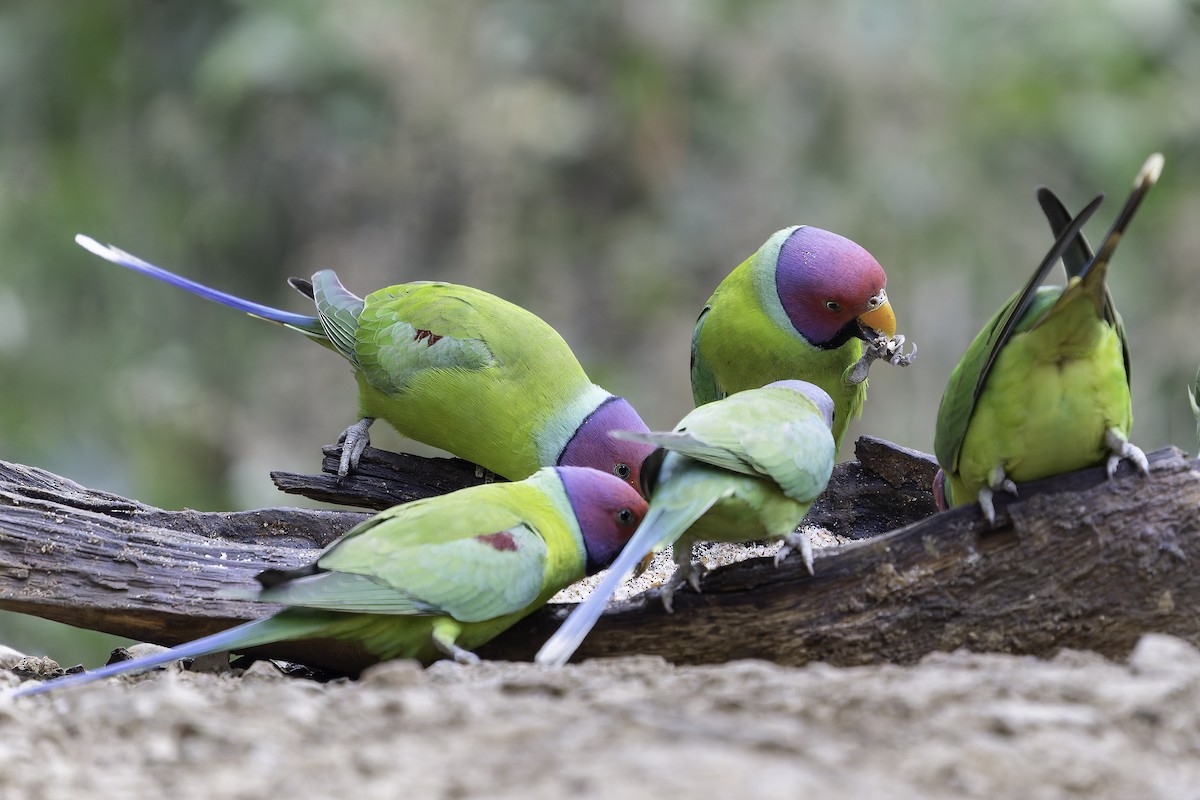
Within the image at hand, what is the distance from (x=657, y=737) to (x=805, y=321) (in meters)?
2.38

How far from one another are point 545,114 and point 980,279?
10.5ft

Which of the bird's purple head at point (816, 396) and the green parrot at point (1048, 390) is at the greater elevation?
the bird's purple head at point (816, 396)

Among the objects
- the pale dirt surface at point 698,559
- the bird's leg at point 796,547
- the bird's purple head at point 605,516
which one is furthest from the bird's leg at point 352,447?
the bird's leg at point 796,547

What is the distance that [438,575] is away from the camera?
2854 millimetres

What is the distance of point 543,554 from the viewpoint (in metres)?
2.96

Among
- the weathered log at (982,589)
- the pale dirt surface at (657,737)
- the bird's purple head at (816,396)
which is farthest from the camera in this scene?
the bird's purple head at (816,396)

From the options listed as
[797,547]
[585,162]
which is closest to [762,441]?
[797,547]

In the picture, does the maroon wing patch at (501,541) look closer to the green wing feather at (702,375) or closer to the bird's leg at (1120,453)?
the bird's leg at (1120,453)

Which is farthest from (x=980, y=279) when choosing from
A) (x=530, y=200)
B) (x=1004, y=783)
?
(x=1004, y=783)

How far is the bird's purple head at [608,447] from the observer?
3850 mm

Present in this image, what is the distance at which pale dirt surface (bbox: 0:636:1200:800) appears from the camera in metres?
1.70

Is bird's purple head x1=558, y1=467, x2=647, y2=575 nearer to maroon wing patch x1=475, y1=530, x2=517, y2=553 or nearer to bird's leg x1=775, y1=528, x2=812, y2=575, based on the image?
maroon wing patch x1=475, y1=530, x2=517, y2=553

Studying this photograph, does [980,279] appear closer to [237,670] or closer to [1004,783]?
[237,670]

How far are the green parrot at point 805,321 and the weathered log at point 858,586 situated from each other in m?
1.24
